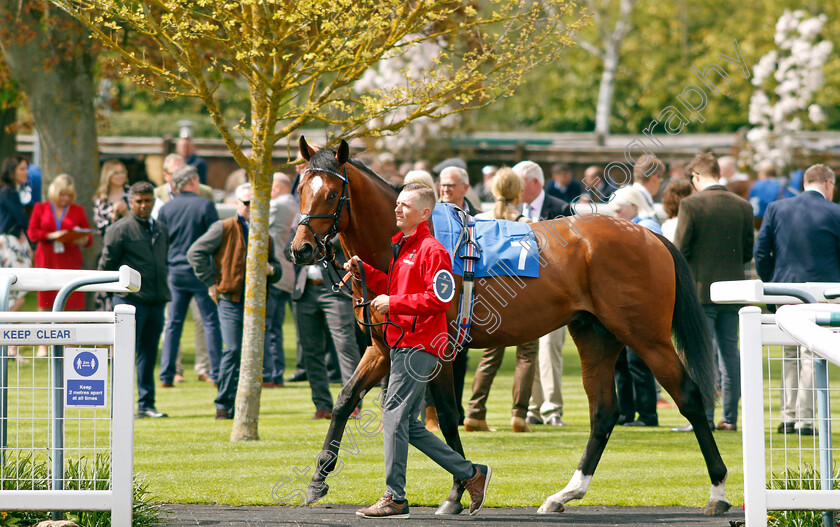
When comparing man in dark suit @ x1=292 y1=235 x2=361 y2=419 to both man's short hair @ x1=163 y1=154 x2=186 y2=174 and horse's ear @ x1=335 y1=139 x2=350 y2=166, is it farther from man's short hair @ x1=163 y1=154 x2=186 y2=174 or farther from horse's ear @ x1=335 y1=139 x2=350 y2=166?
man's short hair @ x1=163 y1=154 x2=186 y2=174

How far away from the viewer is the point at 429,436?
587 centimetres

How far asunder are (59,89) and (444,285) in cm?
1008

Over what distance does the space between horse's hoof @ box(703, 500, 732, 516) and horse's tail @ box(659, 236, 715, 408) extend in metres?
0.73

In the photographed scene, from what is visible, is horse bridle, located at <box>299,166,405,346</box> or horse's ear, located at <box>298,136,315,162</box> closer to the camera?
horse bridle, located at <box>299,166,405,346</box>

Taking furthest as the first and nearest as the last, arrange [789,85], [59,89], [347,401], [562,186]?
[789,85], [562,186], [59,89], [347,401]

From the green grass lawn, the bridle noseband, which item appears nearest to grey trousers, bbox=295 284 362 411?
the green grass lawn

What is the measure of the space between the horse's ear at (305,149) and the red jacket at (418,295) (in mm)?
854

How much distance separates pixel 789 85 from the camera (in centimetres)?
3081

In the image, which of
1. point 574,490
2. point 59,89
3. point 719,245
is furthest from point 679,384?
point 59,89

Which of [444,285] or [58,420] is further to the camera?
[444,285]

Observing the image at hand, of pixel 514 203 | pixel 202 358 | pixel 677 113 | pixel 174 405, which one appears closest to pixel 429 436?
pixel 677 113

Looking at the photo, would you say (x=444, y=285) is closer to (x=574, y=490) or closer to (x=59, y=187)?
(x=574, y=490)

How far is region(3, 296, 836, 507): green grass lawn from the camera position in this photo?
260 inches

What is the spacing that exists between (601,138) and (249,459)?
27074 mm
